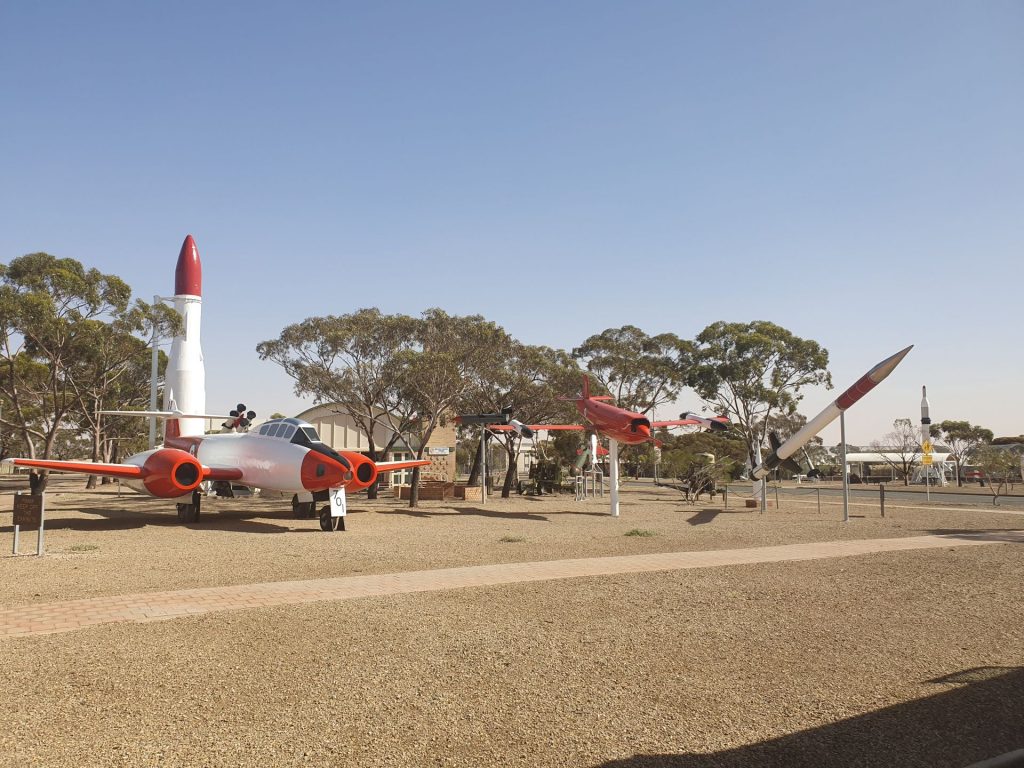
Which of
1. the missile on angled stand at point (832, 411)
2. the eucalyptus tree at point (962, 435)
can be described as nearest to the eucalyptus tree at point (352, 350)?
the missile on angled stand at point (832, 411)

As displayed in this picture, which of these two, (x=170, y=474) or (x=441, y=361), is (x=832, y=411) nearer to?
(x=441, y=361)

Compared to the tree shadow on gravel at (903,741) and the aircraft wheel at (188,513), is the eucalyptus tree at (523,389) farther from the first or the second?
the tree shadow on gravel at (903,741)

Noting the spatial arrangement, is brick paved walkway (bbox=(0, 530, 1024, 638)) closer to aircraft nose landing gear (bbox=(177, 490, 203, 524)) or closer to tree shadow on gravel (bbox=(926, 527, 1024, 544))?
tree shadow on gravel (bbox=(926, 527, 1024, 544))

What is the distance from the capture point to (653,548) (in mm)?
15445

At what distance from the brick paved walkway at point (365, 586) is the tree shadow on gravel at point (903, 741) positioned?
20.3 ft

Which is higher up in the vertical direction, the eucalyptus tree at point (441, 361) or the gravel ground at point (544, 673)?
the eucalyptus tree at point (441, 361)

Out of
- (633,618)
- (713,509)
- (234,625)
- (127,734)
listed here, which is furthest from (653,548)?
(713,509)

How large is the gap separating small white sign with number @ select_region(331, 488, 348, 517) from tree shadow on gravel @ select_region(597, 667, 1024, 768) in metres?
15.5

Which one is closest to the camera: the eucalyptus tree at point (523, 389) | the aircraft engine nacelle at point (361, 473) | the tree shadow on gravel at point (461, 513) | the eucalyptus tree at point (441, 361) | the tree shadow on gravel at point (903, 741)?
the tree shadow on gravel at point (903, 741)

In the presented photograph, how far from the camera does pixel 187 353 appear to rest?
94.3 ft

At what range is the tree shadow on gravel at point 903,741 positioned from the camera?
4473 mm

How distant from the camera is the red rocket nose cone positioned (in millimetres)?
29438

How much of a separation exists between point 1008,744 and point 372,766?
4.27 metres

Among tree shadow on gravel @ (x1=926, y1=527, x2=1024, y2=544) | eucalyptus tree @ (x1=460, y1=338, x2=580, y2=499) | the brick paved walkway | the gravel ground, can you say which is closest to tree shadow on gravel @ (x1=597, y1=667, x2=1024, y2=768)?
the gravel ground
